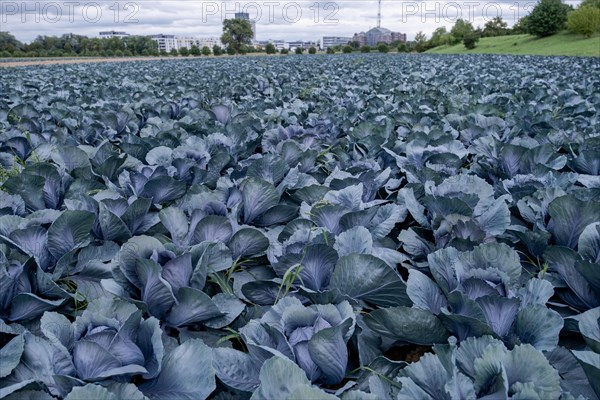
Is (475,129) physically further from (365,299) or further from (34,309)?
(34,309)

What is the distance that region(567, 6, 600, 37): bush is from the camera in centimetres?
4619

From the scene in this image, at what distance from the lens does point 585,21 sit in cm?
4669

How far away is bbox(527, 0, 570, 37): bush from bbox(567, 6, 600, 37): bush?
328cm

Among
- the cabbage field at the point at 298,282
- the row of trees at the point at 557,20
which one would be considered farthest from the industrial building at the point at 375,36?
the cabbage field at the point at 298,282

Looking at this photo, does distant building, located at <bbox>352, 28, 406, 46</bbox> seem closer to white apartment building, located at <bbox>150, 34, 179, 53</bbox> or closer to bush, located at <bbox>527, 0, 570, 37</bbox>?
bush, located at <bbox>527, 0, 570, 37</bbox>

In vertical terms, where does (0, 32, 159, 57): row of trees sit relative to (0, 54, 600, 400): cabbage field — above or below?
above

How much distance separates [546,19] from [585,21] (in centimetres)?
577

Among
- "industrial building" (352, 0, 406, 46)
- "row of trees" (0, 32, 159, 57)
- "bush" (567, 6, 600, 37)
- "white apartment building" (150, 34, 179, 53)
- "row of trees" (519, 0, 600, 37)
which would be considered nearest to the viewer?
"bush" (567, 6, 600, 37)

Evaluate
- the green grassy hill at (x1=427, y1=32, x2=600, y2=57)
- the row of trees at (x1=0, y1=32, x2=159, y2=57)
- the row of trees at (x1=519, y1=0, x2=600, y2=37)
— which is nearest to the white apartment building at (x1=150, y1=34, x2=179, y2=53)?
the row of trees at (x1=0, y1=32, x2=159, y2=57)

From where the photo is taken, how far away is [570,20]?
48594 mm

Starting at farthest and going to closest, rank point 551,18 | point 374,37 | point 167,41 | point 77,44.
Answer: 1. point 167,41
2. point 374,37
3. point 77,44
4. point 551,18

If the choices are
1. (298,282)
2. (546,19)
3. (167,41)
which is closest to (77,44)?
(167,41)

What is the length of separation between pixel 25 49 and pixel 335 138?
245 ft

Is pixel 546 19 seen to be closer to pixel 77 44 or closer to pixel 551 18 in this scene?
pixel 551 18
